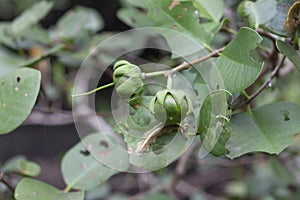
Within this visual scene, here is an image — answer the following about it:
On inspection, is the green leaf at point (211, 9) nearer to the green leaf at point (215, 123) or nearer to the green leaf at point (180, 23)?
the green leaf at point (180, 23)

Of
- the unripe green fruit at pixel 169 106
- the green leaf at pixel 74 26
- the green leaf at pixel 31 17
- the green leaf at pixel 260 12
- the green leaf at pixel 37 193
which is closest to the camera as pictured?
the unripe green fruit at pixel 169 106

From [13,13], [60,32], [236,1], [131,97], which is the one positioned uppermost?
[131,97]

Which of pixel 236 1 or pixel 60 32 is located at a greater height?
pixel 236 1

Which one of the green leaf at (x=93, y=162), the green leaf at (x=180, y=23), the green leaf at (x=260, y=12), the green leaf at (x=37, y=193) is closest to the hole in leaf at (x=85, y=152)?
the green leaf at (x=93, y=162)

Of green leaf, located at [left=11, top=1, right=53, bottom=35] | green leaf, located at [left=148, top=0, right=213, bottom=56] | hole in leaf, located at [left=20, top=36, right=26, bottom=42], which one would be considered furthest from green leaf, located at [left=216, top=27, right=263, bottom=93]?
hole in leaf, located at [left=20, top=36, right=26, bottom=42]

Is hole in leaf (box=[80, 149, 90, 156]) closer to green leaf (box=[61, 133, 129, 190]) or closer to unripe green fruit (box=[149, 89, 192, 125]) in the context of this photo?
green leaf (box=[61, 133, 129, 190])

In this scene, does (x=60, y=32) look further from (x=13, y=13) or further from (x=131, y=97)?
(x=13, y=13)

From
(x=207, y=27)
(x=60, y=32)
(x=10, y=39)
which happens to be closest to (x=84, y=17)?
(x=60, y=32)
